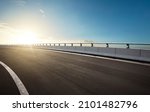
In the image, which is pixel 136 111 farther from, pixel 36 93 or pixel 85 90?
pixel 36 93

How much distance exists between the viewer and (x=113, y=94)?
23.8ft

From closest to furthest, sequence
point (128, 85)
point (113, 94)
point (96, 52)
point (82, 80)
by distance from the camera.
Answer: point (113, 94), point (128, 85), point (82, 80), point (96, 52)

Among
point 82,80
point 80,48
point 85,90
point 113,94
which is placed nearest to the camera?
point 113,94

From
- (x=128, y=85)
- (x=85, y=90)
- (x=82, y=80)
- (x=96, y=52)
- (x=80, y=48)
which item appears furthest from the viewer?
(x=80, y=48)

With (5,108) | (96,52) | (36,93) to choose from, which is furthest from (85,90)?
(96,52)

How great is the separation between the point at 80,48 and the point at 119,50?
12654mm

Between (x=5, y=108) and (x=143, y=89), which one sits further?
(x=143, y=89)

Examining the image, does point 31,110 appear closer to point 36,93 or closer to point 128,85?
point 36,93

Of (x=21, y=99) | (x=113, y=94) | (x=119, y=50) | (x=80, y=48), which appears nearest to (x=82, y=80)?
(x=113, y=94)

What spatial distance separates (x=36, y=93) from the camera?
7.45 m

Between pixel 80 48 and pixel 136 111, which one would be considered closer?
pixel 136 111

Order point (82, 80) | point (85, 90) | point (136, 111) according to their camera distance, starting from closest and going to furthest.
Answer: point (136, 111) < point (85, 90) < point (82, 80)

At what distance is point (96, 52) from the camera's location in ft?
91.1

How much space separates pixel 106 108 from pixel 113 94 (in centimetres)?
115
